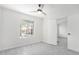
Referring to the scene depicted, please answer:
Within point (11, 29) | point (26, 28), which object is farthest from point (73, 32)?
point (11, 29)

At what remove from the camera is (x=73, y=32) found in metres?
3.65

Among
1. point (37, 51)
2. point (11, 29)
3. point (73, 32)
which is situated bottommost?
point (37, 51)

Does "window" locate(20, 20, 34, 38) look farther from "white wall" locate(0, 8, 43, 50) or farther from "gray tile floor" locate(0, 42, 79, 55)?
"gray tile floor" locate(0, 42, 79, 55)

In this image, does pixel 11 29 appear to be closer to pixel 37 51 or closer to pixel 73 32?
pixel 37 51

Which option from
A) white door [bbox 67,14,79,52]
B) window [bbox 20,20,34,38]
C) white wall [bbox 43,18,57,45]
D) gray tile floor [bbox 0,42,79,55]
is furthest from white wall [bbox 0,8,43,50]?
white door [bbox 67,14,79,52]

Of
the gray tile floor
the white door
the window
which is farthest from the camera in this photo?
the window

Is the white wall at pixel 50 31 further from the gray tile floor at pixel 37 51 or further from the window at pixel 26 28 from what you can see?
the gray tile floor at pixel 37 51

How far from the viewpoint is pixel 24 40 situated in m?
4.65

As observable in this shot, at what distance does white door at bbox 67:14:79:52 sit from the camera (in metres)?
3.46

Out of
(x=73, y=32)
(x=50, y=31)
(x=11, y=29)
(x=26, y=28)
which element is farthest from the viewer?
(x=50, y=31)

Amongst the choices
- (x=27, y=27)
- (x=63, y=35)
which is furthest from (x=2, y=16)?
(x=63, y=35)

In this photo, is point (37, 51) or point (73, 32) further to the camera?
point (73, 32)
